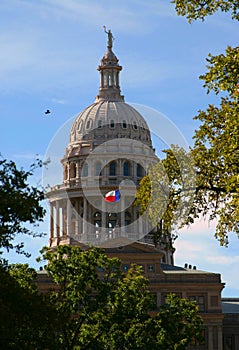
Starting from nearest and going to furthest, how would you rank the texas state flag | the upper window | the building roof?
the upper window, the building roof, the texas state flag

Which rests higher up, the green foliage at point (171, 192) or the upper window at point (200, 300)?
the upper window at point (200, 300)

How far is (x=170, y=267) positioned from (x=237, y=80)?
12879 cm

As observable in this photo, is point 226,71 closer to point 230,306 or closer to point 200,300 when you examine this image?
point 200,300

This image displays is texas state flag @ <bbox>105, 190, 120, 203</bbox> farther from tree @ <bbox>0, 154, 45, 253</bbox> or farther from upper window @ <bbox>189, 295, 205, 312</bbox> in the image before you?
tree @ <bbox>0, 154, 45, 253</bbox>

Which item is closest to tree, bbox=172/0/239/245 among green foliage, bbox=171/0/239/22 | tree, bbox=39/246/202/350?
green foliage, bbox=171/0/239/22

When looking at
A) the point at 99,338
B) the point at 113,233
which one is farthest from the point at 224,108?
the point at 113,233

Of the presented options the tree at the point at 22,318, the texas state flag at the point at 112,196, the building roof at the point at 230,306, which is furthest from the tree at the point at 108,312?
the texas state flag at the point at 112,196

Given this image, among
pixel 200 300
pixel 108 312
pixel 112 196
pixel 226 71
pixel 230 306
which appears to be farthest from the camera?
pixel 112 196

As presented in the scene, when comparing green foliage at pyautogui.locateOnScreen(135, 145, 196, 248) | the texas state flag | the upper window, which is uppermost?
the texas state flag

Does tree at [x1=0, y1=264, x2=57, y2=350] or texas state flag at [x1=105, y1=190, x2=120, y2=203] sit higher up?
texas state flag at [x1=105, y1=190, x2=120, y2=203]

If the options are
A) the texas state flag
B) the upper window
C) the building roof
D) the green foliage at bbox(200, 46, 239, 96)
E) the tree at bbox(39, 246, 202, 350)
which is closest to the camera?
the green foliage at bbox(200, 46, 239, 96)

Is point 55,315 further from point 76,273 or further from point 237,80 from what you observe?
point 76,273

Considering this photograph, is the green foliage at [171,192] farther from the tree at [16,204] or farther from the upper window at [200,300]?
the upper window at [200,300]

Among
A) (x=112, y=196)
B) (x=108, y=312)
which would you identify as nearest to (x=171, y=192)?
(x=108, y=312)
